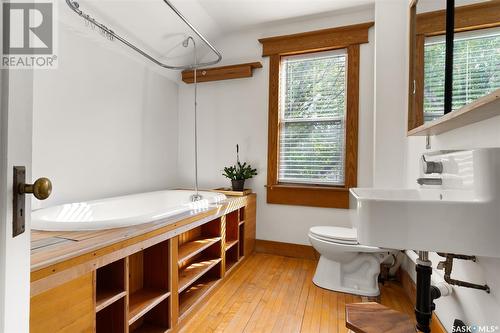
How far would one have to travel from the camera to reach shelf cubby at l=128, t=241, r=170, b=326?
1369 millimetres

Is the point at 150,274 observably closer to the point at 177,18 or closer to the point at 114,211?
the point at 114,211

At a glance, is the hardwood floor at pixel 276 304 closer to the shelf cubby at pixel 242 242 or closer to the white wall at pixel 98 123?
the shelf cubby at pixel 242 242

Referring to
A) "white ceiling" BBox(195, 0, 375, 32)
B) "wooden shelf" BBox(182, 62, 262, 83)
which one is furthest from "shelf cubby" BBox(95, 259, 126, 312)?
"white ceiling" BBox(195, 0, 375, 32)

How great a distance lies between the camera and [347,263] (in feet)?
6.45

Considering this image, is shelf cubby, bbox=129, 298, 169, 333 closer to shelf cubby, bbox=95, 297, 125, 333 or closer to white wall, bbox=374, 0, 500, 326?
shelf cubby, bbox=95, 297, 125, 333

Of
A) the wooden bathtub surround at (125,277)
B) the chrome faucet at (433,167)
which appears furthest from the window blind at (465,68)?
the wooden bathtub surround at (125,277)

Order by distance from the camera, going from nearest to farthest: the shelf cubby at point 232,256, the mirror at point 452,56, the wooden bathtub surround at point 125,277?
the wooden bathtub surround at point 125,277
the mirror at point 452,56
the shelf cubby at point 232,256

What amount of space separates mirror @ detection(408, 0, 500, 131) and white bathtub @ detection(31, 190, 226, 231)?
153 centimetres

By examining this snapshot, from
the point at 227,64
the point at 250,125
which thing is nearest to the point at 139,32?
the point at 227,64

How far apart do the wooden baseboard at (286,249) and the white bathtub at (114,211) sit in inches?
33.9

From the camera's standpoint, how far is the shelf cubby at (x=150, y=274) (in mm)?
1369

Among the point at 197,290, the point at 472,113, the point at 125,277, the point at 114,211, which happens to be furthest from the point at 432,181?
the point at 114,211

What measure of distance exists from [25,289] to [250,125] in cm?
244

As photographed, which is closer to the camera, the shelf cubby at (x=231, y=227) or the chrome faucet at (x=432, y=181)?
the chrome faucet at (x=432, y=181)
